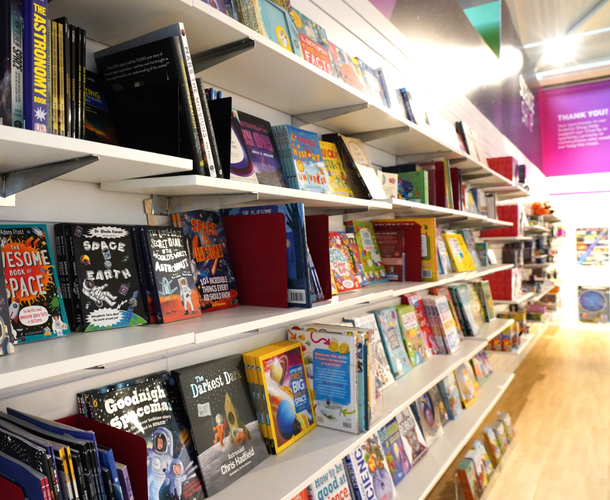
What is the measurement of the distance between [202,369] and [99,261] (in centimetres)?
45

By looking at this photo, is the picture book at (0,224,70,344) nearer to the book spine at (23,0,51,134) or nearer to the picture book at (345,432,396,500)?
the book spine at (23,0,51,134)

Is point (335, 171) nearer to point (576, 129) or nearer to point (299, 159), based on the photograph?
point (299, 159)

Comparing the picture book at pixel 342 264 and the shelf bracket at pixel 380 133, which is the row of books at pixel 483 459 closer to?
the picture book at pixel 342 264

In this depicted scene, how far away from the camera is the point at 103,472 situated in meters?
0.85

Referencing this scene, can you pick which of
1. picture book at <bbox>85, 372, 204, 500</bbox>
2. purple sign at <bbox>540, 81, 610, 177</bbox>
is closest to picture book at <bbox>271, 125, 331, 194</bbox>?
picture book at <bbox>85, 372, 204, 500</bbox>

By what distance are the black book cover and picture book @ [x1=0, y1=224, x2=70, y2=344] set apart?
50 millimetres

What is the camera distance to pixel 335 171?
6.19 feet

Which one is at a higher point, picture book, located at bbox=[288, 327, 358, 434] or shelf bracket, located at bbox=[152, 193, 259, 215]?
shelf bracket, located at bbox=[152, 193, 259, 215]

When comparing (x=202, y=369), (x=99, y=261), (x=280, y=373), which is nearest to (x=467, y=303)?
(x=280, y=373)

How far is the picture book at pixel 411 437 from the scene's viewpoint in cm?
223

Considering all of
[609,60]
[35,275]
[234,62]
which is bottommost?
[35,275]

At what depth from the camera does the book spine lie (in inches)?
29.1

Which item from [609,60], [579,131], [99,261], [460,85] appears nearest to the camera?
[99,261]

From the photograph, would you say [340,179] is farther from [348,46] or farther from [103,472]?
[103,472]
